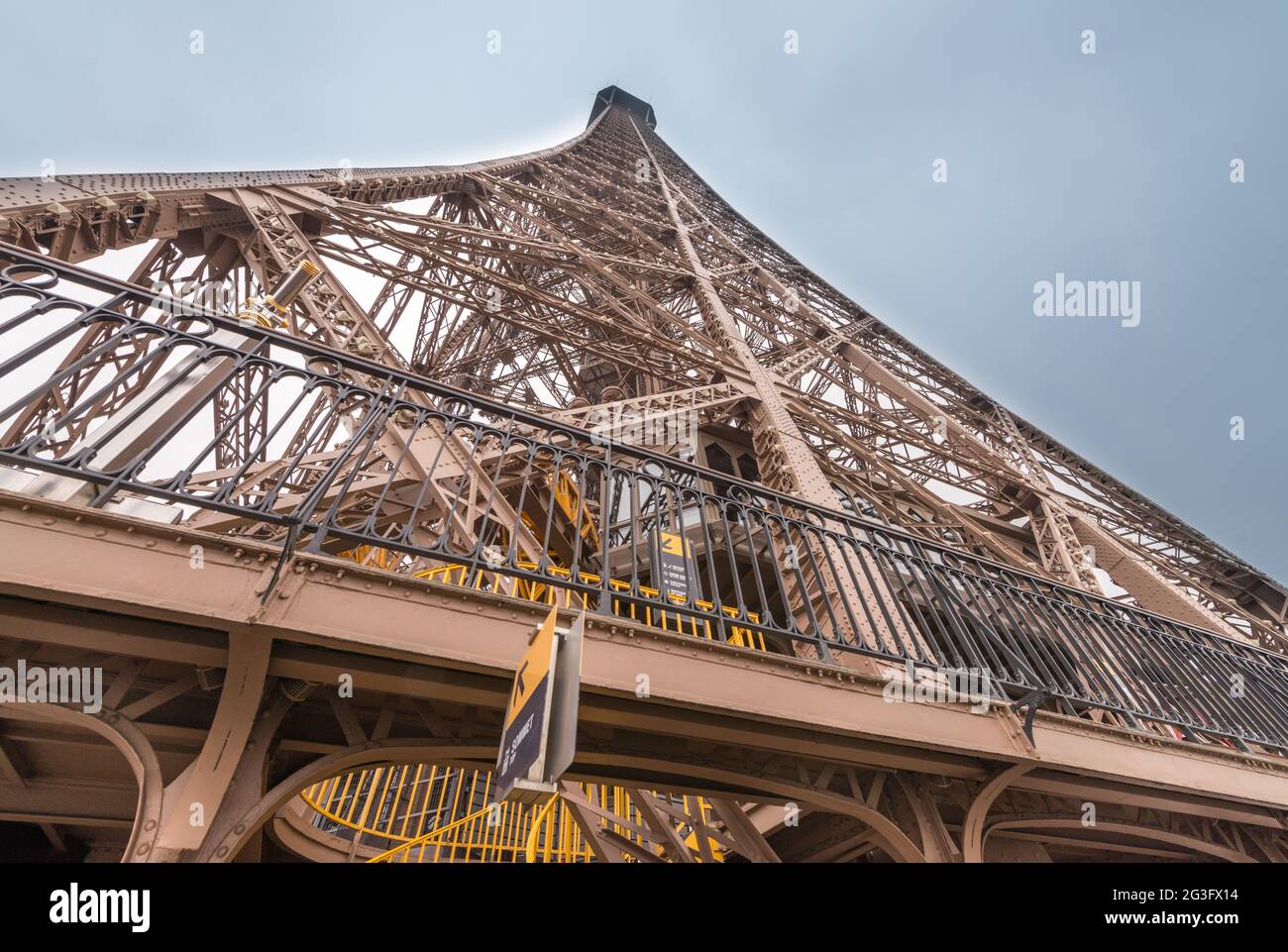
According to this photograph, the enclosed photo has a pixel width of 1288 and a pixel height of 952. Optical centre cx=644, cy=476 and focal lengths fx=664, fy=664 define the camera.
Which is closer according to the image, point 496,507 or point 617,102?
point 496,507

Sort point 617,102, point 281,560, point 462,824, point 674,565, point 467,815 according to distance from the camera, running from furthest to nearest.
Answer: point 617,102, point 467,815, point 462,824, point 674,565, point 281,560

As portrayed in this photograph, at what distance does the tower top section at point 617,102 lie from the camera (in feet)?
146

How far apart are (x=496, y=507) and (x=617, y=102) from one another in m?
48.0

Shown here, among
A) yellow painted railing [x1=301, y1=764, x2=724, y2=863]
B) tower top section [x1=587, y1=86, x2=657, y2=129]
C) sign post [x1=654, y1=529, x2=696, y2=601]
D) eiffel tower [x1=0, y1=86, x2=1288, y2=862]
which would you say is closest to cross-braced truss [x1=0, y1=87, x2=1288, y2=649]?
eiffel tower [x1=0, y1=86, x2=1288, y2=862]

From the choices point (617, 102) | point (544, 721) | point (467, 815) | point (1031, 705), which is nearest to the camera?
point (544, 721)

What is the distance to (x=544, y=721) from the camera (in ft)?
6.01

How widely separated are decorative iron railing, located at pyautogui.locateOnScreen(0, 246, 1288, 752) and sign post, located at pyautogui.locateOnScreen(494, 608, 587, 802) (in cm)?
87

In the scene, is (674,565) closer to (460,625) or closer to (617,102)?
(460,625)

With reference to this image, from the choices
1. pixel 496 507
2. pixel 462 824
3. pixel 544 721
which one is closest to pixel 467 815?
pixel 462 824
